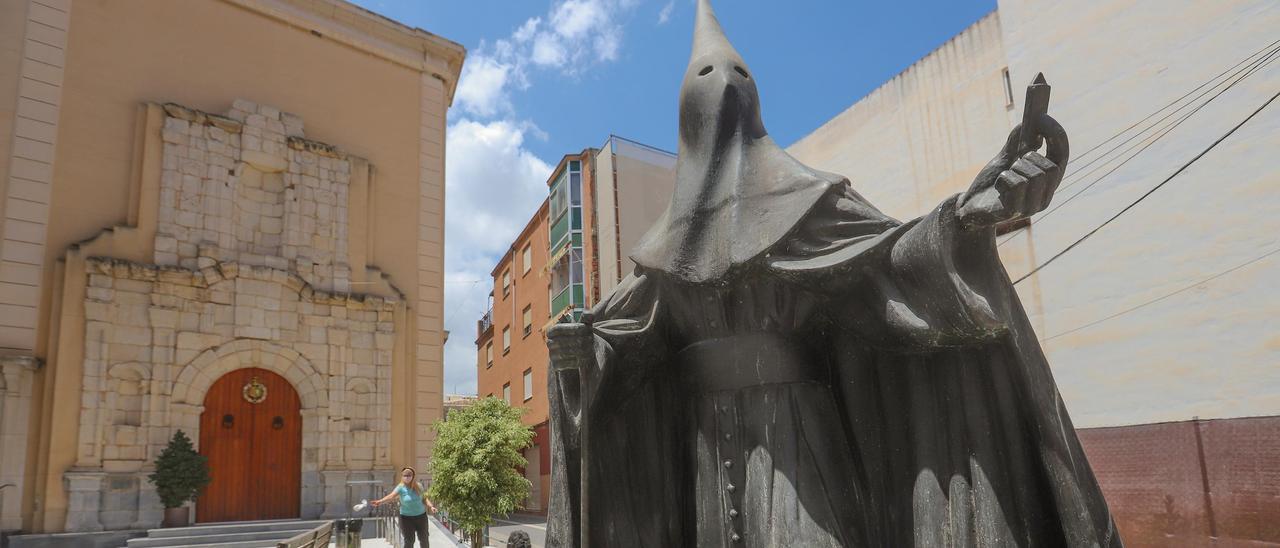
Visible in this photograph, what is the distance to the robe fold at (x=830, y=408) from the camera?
2619 mm

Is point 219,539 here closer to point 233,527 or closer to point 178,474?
point 233,527

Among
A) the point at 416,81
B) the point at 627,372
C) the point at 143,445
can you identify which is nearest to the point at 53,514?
the point at 143,445

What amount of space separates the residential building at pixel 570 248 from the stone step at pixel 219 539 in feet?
27.7

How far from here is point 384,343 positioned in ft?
54.9

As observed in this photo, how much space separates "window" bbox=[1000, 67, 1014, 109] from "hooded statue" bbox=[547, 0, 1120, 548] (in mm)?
10753

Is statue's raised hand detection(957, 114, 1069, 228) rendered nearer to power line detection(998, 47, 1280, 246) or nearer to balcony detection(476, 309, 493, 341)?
power line detection(998, 47, 1280, 246)

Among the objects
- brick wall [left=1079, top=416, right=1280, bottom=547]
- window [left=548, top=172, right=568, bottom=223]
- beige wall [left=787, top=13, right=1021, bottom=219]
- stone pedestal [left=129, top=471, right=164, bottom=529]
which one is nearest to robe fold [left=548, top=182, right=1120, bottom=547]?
brick wall [left=1079, top=416, right=1280, bottom=547]

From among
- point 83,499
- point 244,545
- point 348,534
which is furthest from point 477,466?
point 83,499

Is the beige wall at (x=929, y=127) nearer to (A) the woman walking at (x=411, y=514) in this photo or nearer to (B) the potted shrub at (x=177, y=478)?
(A) the woman walking at (x=411, y=514)

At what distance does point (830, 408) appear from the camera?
3111 mm

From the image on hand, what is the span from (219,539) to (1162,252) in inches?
535

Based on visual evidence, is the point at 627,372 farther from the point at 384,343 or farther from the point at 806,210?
the point at 384,343

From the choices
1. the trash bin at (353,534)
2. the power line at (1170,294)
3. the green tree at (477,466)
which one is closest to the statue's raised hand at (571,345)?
the trash bin at (353,534)

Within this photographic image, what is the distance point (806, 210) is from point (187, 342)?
47.3 feet
